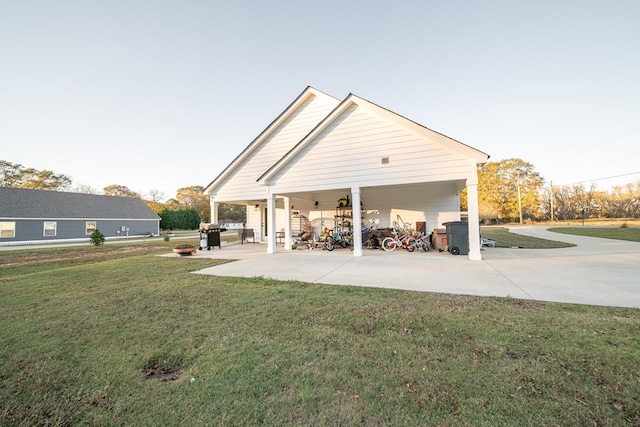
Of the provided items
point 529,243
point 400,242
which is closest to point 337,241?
point 400,242

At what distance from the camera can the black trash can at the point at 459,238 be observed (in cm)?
941

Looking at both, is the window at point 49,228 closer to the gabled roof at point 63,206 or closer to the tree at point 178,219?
the gabled roof at point 63,206

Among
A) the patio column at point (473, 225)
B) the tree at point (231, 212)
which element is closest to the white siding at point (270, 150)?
the patio column at point (473, 225)

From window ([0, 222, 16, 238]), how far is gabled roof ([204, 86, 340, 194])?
23665mm

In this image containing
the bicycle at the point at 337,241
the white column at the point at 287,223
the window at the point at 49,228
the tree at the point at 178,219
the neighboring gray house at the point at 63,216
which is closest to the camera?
the bicycle at the point at 337,241

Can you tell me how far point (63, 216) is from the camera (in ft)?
84.6

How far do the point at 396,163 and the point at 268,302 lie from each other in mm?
7130

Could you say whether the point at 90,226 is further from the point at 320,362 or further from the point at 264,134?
the point at 320,362

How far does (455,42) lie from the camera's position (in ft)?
38.5

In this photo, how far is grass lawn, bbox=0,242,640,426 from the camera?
180 cm

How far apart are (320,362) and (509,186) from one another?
53437 mm

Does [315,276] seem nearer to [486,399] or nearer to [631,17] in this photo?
[486,399]

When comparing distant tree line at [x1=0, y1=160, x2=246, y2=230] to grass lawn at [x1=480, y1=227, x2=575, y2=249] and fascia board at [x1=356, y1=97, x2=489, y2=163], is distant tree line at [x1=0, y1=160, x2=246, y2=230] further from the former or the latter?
grass lawn at [x1=480, y1=227, x2=575, y2=249]

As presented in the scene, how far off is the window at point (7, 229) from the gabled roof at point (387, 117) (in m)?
28.5
